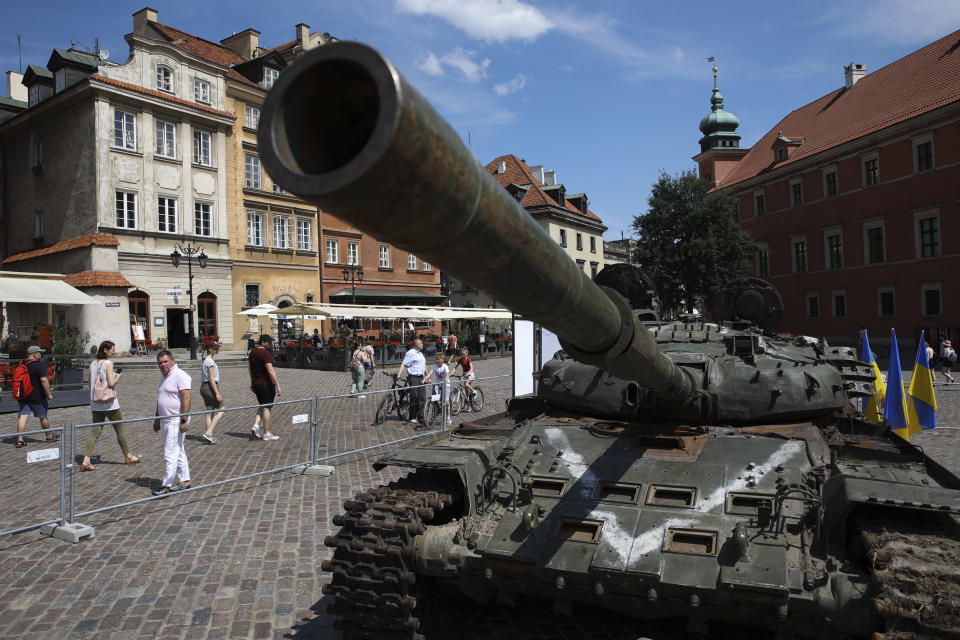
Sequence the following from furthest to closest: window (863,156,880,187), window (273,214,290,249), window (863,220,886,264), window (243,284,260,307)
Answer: window (273,214,290,249) < window (863,220,886,264) < window (863,156,880,187) < window (243,284,260,307)

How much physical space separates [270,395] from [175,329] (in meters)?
23.5

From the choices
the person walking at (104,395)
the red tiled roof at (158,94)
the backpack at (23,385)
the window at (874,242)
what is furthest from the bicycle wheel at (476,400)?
the window at (874,242)

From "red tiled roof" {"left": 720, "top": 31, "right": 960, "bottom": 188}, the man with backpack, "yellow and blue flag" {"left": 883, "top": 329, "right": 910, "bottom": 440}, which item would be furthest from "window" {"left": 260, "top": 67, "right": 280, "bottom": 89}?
"yellow and blue flag" {"left": 883, "top": 329, "right": 910, "bottom": 440}

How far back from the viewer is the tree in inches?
1476

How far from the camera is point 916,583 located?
3.37 meters

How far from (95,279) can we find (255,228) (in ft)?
30.1

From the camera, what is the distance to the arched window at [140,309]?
29734mm

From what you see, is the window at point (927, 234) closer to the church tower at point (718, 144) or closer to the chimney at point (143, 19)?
the church tower at point (718, 144)

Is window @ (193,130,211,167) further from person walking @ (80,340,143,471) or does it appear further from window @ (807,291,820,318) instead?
window @ (807,291,820,318)

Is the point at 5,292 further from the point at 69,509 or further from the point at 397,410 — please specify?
the point at 69,509

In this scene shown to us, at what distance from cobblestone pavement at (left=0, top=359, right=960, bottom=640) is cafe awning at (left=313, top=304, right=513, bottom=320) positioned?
14945 millimetres

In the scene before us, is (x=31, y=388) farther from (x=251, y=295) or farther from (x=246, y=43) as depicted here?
(x=246, y=43)

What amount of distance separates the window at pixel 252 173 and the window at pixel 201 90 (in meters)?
3.30

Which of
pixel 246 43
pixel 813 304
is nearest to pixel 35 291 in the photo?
pixel 246 43
